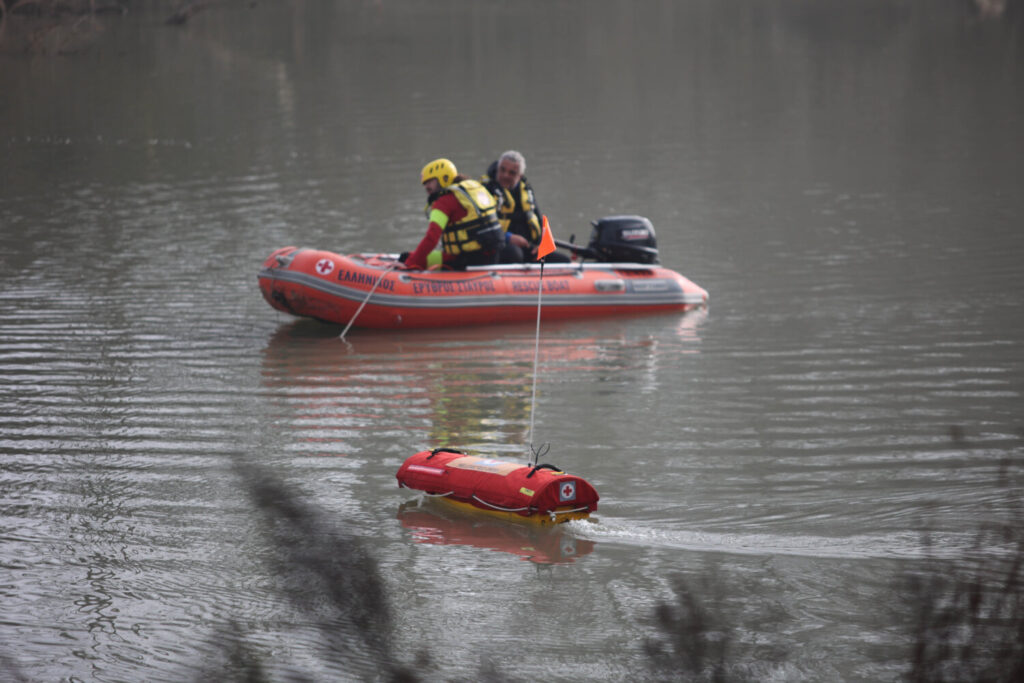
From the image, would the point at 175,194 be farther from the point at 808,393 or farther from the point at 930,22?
the point at 930,22

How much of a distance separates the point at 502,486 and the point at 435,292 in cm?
474

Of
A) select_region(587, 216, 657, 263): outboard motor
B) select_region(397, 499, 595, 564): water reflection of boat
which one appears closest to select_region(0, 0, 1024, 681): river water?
select_region(397, 499, 595, 564): water reflection of boat

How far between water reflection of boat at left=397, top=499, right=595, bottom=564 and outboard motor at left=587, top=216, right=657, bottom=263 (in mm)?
5678

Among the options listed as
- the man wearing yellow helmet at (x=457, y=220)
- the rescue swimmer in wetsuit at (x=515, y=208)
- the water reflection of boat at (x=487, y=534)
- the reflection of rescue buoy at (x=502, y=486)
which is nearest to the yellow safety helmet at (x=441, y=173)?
the man wearing yellow helmet at (x=457, y=220)

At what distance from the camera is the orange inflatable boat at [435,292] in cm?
1055

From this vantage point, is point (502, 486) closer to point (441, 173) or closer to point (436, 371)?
point (436, 371)

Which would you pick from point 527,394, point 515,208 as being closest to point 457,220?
point 515,208

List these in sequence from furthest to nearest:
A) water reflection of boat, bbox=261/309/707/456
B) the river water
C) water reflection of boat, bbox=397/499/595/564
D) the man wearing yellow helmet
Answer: the man wearing yellow helmet < water reflection of boat, bbox=261/309/707/456 < water reflection of boat, bbox=397/499/595/564 < the river water

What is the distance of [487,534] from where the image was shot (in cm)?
611

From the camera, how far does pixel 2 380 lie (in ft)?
29.3

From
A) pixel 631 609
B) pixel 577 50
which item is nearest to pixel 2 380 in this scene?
pixel 631 609

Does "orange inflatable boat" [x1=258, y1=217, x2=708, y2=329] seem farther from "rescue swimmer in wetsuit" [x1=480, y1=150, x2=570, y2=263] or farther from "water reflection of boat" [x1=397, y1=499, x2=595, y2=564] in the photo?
"water reflection of boat" [x1=397, y1=499, x2=595, y2=564]

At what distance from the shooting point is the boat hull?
416 inches

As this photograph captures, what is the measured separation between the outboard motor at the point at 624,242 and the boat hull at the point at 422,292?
21.8 inches
